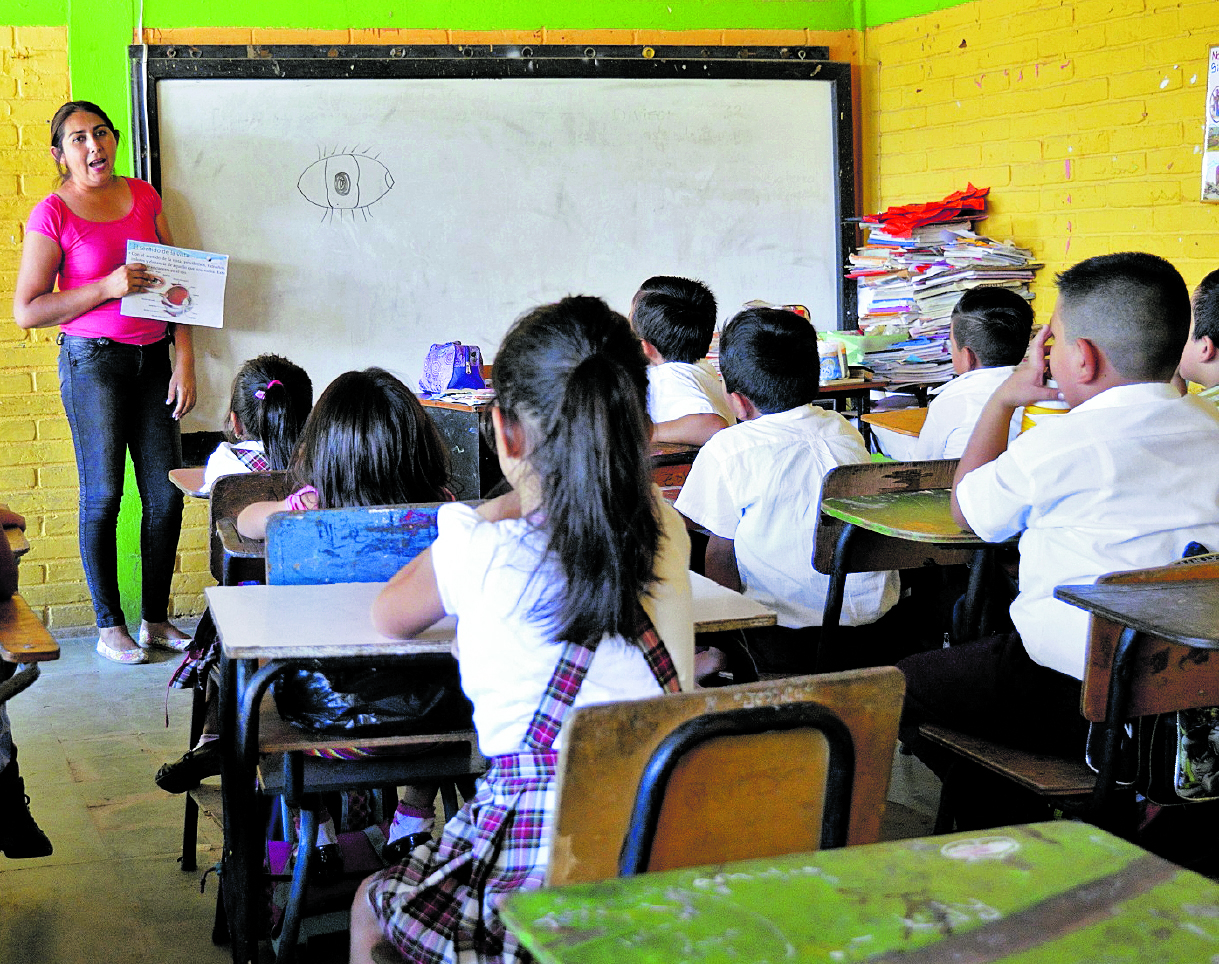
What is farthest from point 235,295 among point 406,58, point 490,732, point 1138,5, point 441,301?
point 490,732

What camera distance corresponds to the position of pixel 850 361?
4.34 metres

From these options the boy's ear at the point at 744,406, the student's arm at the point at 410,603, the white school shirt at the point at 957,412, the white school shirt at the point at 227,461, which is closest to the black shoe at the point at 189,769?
the student's arm at the point at 410,603

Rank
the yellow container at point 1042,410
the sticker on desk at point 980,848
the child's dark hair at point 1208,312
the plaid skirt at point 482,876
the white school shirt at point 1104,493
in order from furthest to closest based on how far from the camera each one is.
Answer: the child's dark hair at point 1208,312 → the yellow container at point 1042,410 → the white school shirt at point 1104,493 → the plaid skirt at point 482,876 → the sticker on desk at point 980,848

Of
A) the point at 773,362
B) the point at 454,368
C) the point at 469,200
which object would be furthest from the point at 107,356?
the point at 773,362

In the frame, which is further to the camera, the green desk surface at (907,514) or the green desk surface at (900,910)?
the green desk surface at (907,514)

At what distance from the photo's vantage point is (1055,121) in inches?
166

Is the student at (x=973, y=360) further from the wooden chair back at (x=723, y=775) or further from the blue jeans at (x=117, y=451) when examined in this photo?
the blue jeans at (x=117, y=451)

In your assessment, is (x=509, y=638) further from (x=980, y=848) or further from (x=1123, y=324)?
(x=1123, y=324)

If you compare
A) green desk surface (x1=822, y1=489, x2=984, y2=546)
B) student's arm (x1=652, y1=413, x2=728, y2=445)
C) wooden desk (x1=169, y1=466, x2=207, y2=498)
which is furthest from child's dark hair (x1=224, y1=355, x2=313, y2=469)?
green desk surface (x1=822, y1=489, x2=984, y2=546)

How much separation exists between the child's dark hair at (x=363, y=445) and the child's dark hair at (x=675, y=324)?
161 centimetres

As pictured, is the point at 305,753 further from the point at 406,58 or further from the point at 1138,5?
the point at 1138,5

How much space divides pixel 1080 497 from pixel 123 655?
10.2 feet

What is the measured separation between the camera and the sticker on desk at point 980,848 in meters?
0.91

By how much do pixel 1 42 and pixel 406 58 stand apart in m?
1.26
